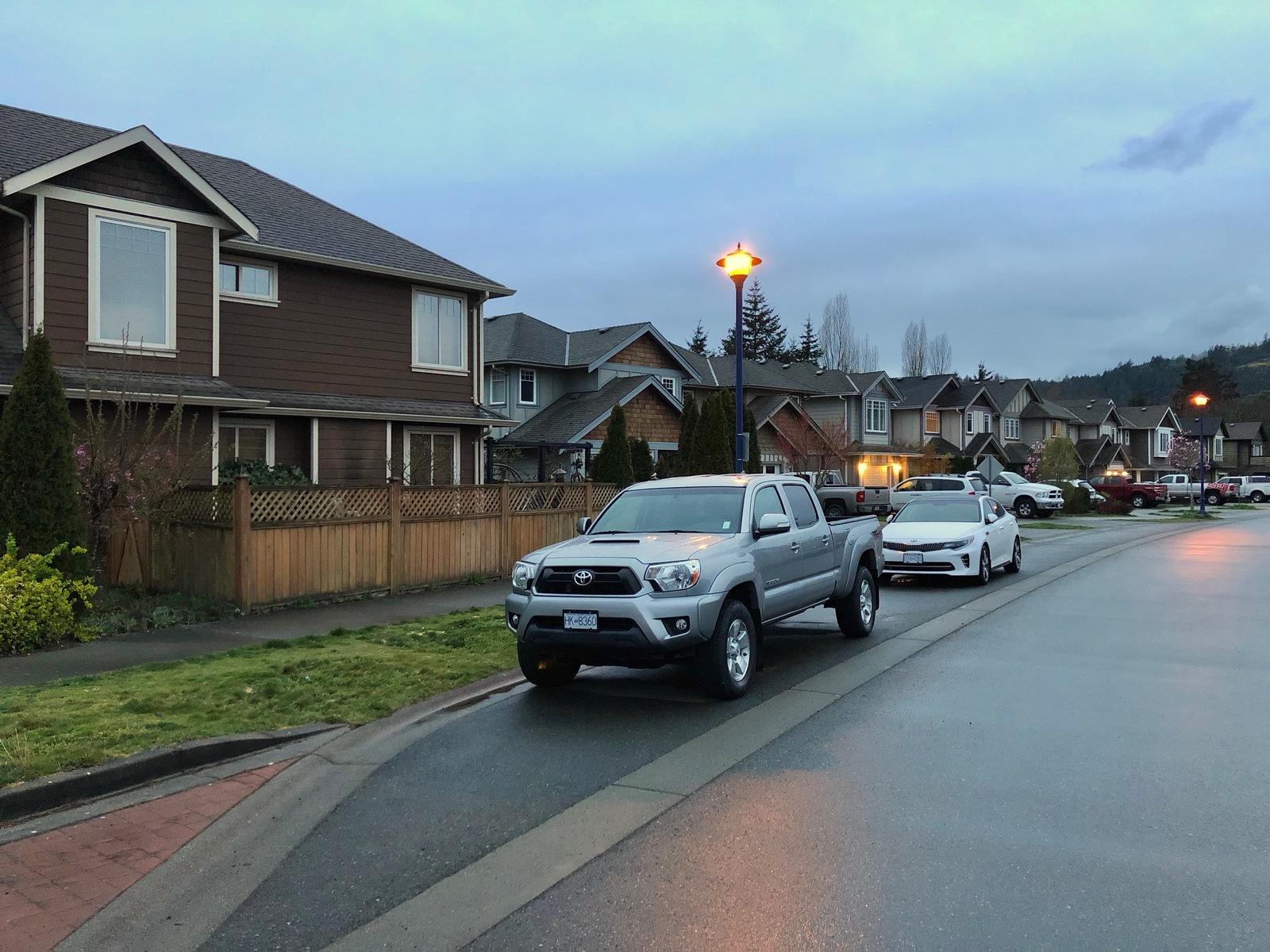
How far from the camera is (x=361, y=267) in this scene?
19.9m

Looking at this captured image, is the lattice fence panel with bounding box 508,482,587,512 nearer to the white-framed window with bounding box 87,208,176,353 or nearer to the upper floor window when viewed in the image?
the white-framed window with bounding box 87,208,176,353

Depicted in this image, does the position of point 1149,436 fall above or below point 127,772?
above

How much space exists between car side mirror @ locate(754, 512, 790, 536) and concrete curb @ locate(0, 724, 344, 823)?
3.96 meters

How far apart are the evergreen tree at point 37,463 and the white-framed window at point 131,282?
428 centimetres

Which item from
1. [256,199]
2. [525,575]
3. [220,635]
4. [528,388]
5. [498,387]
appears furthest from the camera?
[528,388]

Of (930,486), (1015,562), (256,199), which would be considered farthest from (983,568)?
(930,486)

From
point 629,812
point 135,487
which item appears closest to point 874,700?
point 629,812

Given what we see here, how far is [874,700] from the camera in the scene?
795 cm

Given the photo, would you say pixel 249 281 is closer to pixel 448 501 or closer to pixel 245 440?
pixel 245 440

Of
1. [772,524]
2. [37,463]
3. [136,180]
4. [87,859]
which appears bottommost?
[87,859]

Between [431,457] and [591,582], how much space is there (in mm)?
14394

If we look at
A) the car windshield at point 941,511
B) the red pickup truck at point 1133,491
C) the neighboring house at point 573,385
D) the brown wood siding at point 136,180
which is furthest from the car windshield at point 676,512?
the red pickup truck at point 1133,491

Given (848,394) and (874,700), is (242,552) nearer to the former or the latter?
(874,700)

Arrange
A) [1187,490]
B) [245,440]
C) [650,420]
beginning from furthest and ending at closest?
[1187,490] < [650,420] < [245,440]
